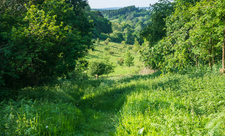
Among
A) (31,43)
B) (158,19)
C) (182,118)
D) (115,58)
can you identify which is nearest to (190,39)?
(182,118)

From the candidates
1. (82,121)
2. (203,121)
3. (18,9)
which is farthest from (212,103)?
(18,9)

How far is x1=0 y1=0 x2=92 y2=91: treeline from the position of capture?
691 centimetres

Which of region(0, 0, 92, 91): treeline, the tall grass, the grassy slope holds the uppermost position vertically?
region(0, 0, 92, 91): treeline

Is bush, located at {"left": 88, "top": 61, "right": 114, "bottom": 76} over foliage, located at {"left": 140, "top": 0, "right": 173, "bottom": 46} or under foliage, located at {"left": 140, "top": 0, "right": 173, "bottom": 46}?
under

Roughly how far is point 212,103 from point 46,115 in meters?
5.58

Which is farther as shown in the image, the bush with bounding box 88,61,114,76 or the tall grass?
the bush with bounding box 88,61,114,76

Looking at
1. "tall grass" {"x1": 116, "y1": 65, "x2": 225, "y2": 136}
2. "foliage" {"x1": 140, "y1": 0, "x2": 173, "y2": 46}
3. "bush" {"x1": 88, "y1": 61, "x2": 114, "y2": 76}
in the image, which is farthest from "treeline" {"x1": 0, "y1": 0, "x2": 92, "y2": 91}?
"bush" {"x1": 88, "y1": 61, "x2": 114, "y2": 76}

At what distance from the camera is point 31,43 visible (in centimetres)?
744

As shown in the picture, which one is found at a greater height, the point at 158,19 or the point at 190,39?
the point at 158,19

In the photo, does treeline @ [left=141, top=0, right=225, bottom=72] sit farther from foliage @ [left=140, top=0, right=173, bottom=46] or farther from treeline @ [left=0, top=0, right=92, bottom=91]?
foliage @ [left=140, top=0, right=173, bottom=46]

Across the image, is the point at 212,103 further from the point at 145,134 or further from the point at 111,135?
the point at 111,135

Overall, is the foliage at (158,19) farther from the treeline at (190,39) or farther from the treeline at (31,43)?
the treeline at (31,43)

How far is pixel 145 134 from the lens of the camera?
13.9 ft

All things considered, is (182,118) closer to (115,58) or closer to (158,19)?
(158,19)
